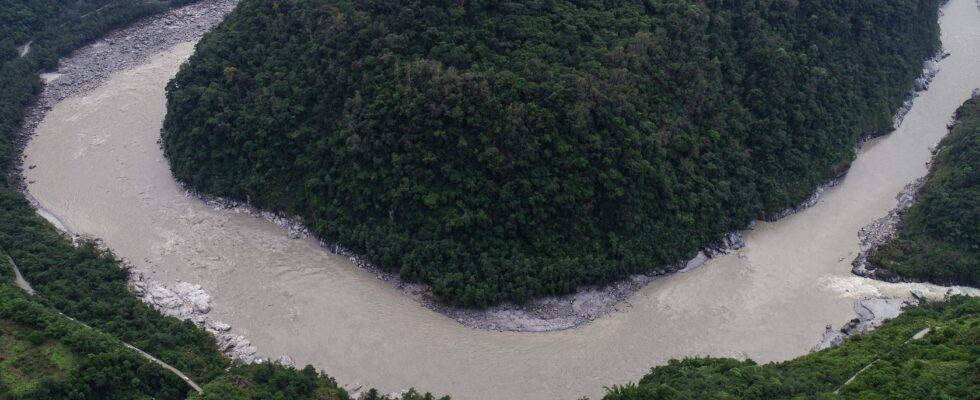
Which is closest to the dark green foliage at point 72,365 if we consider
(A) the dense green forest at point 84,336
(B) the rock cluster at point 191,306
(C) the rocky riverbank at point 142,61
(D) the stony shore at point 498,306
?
(A) the dense green forest at point 84,336

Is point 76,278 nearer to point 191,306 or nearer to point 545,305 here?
point 191,306

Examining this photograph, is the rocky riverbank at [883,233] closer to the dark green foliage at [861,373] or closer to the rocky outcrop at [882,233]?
the rocky outcrop at [882,233]

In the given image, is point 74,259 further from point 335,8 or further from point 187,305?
point 335,8

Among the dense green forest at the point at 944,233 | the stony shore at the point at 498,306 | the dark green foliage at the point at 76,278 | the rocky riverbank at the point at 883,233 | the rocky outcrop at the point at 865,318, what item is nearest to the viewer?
the dark green foliage at the point at 76,278

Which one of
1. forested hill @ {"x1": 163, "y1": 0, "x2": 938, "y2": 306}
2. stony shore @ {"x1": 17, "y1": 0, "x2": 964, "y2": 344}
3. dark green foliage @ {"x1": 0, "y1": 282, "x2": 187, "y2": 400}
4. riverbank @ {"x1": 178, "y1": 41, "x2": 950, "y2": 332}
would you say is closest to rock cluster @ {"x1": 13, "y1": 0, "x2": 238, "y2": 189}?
stony shore @ {"x1": 17, "y1": 0, "x2": 964, "y2": 344}

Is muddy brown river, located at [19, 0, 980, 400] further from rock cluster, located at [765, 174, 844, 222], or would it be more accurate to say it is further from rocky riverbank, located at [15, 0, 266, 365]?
rocky riverbank, located at [15, 0, 266, 365]

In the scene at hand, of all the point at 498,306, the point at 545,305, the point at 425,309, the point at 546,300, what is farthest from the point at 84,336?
the point at 546,300
